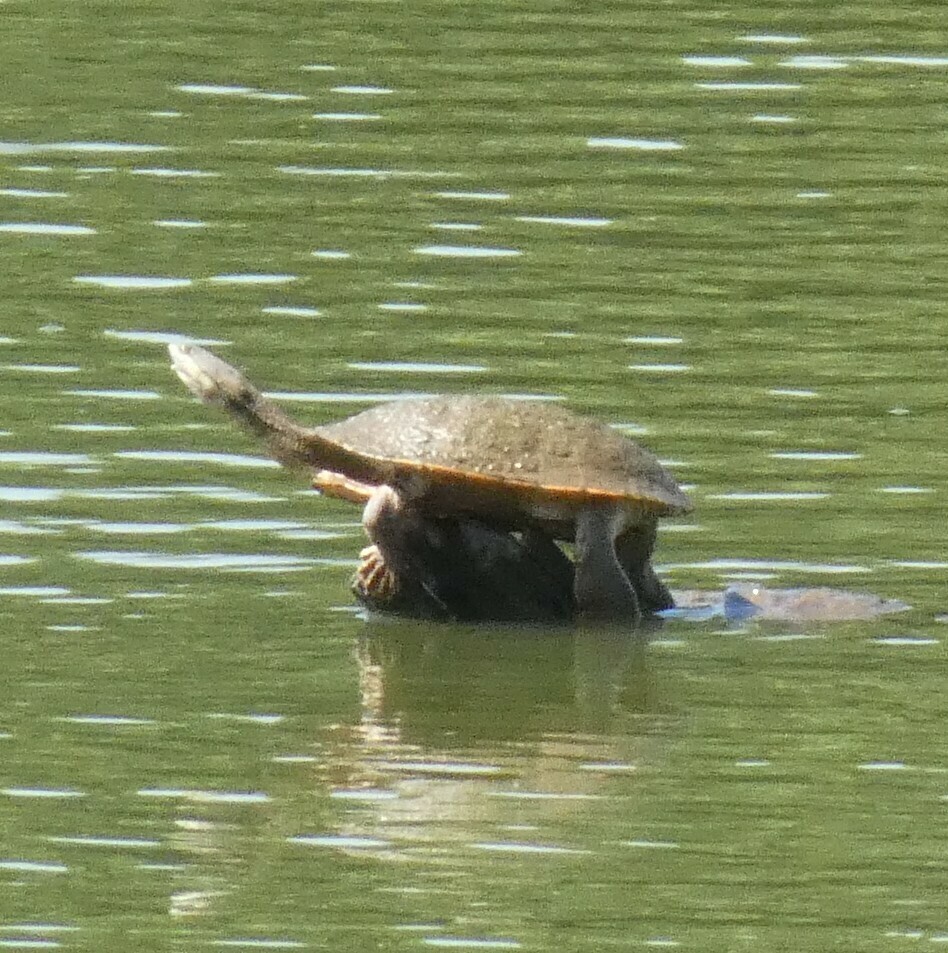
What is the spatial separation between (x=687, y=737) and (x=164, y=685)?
149cm

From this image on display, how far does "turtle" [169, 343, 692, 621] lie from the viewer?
1068 cm

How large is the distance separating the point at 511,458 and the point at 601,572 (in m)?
0.46

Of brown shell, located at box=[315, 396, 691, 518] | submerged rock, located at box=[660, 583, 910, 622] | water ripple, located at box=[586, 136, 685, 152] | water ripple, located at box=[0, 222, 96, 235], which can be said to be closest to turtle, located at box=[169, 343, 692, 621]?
brown shell, located at box=[315, 396, 691, 518]

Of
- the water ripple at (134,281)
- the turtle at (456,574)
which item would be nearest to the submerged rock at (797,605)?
the turtle at (456,574)

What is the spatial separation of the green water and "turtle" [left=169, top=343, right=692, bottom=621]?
291 millimetres

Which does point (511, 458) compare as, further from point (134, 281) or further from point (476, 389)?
point (134, 281)

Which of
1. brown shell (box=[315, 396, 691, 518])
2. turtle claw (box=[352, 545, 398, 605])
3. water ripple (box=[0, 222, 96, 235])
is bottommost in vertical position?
turtle claw (box=[352, 545, 398, 605])

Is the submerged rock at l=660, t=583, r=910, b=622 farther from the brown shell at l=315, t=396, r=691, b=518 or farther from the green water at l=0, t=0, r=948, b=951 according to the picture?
the brown shell at l=315, t=396, r=691, b=518

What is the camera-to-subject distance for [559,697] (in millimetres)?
10055

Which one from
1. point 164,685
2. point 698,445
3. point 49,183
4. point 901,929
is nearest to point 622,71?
point 49,183

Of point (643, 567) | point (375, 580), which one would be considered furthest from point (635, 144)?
point (375, 580)

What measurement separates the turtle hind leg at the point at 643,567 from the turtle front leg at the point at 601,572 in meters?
0.08

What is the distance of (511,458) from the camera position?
35.1 ft

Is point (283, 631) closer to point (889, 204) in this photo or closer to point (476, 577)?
point (476, 577)
